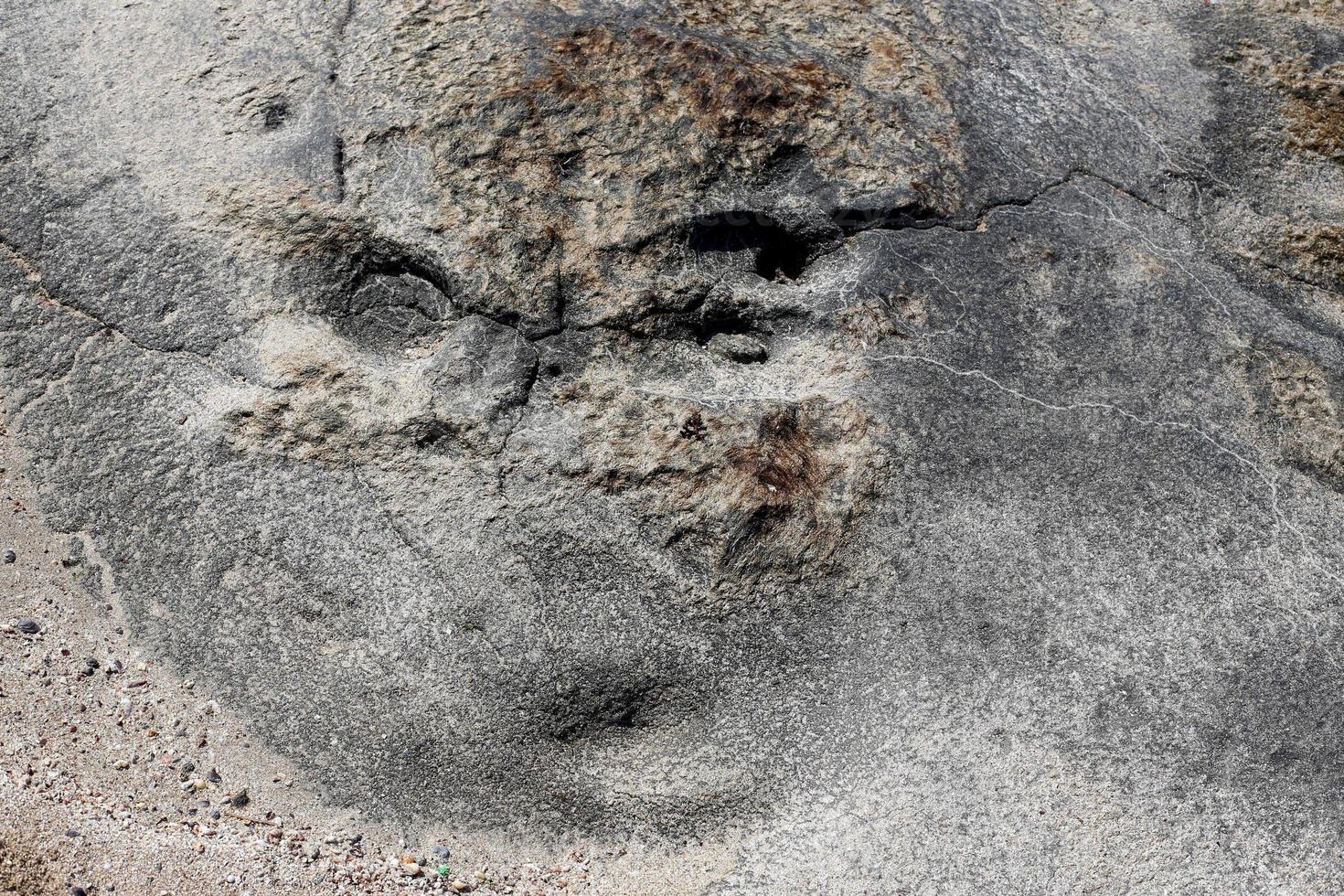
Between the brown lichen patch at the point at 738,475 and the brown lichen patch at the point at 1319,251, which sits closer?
the brown lichen patch at the point at 738,475

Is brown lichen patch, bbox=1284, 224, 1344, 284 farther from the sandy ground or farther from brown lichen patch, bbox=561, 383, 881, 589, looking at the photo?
the sandy ground

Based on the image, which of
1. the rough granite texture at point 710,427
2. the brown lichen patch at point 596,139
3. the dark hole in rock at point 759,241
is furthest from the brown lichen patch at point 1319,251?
the dark hole in rock at point 759,241

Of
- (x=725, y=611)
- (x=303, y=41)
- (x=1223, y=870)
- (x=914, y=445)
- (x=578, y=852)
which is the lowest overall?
(x=578, y=852)

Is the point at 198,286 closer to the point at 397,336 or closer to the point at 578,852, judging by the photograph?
the point at 397,336

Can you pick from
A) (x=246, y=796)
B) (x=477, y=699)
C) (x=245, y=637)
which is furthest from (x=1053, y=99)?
(x=246, y=796)

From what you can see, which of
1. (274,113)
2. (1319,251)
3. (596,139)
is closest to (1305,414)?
(1319,251)

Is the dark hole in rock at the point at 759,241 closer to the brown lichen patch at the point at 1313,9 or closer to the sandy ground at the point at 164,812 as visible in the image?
the sandy ground at the point at 164,812

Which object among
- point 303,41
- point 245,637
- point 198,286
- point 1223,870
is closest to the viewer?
point 1223,870
